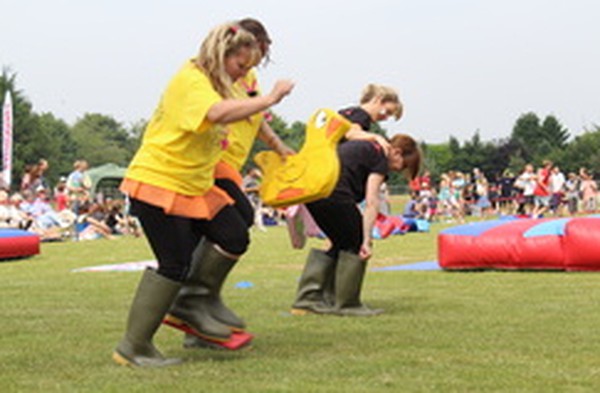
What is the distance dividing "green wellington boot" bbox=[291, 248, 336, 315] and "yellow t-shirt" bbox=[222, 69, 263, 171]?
66.3 inches

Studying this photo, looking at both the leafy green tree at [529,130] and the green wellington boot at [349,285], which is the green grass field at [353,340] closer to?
the green wellington boot at [349,285]

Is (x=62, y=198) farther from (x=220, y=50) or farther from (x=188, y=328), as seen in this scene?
(x=220, y=50)

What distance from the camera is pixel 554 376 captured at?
4426 millimetres

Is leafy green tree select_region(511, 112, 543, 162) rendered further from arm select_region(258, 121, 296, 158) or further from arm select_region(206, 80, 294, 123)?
arm select_region(206, 80, 294, 123)

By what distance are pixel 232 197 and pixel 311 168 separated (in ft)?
1.61

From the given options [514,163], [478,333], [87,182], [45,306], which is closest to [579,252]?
[478,333]

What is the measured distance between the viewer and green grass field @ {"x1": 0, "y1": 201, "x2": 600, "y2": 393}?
4383mm

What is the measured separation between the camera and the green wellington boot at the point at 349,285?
7.25 m

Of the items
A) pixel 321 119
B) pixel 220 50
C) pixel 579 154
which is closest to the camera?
pixel 220 50

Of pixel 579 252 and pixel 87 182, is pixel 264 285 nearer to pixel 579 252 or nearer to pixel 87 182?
pixel 579 252

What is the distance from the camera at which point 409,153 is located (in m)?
7.31

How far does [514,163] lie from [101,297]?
66.9 meters

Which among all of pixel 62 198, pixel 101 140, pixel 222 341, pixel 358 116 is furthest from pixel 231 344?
pixel 101 140

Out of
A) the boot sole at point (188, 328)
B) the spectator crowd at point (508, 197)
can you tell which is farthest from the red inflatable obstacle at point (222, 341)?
the spectator crowd at point (508, 197)
